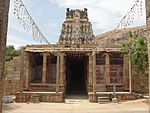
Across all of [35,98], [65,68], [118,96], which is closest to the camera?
[35,98]

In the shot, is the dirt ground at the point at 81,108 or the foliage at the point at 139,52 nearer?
the dirt ground at the point at 81,108

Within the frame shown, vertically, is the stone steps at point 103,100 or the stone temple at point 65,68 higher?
the stone temple at point 65,68

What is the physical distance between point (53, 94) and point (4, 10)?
31.2 feet

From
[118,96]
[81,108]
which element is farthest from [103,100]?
[81,108]

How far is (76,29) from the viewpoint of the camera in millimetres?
33969

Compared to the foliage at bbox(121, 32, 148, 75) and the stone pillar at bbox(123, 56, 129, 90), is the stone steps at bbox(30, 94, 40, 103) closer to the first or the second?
the foliage at bbox(121, 32, 148, 75)

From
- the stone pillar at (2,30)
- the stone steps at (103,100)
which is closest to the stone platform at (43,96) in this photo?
the stone steps at (103,100)

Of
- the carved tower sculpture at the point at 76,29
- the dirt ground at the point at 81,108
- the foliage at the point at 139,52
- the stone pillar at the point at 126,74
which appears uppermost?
the carved tower sculpture at the point at 76,29

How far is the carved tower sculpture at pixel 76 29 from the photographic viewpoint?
3109cm

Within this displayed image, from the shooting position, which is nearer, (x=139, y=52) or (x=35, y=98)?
(x=139, y=52)

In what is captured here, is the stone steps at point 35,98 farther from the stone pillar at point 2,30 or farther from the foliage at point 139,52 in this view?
the stone pillar at point 2,30

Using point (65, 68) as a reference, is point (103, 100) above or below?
below

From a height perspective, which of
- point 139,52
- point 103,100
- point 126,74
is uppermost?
→ point 139,52

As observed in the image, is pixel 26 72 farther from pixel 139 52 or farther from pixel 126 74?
pixel 139 52
